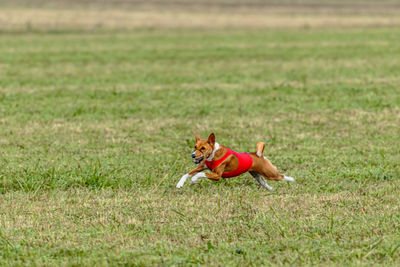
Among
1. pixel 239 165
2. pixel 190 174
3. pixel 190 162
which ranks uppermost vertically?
pixel 239 165

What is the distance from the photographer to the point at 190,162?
33.6 ft

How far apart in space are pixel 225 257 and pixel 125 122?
7862mm

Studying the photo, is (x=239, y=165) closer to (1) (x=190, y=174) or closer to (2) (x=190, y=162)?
(1) (x=190, y=174)

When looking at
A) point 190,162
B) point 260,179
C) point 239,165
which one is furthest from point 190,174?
point 190,162

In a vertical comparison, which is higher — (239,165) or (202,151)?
(202,151)

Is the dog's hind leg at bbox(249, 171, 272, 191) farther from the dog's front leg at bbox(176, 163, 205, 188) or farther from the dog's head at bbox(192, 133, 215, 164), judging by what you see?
the dog's head at bbox(192, 133, 215, 164)

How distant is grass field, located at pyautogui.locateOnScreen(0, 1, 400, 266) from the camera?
21.1 ft

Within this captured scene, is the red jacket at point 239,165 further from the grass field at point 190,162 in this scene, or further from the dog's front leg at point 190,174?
the grass field at point 190,162

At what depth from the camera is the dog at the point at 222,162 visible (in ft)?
26.1

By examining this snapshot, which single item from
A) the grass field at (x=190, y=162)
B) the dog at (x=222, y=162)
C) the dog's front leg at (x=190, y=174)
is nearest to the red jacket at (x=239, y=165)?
the dog at (x=222, y=162)

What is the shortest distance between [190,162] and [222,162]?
2190 mm

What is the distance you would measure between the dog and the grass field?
0.30 meters

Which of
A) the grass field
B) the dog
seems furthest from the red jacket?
the grass field

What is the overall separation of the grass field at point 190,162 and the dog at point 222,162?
11.8 inches
